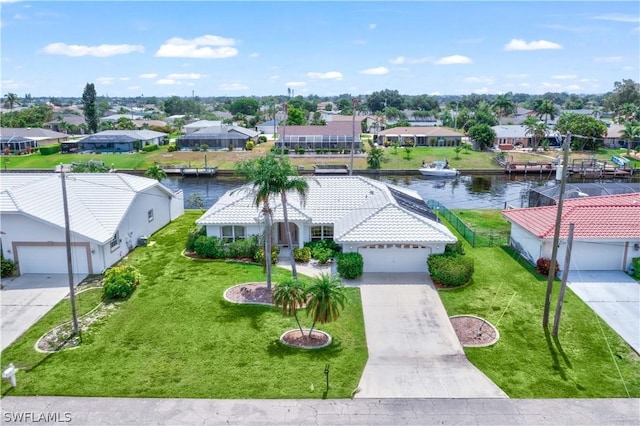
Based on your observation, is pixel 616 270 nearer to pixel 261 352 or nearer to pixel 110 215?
pixel 261 352

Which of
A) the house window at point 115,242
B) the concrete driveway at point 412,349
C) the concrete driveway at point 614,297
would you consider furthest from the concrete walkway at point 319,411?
the house window at point 115,242

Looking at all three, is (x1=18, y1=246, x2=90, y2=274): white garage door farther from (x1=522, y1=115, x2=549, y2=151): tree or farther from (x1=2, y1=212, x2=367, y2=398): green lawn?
(x1=522, y1=115, x2=549, y2=151): tree

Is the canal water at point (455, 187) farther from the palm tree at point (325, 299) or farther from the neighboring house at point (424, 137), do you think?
Result: the palm tree at point (325, 299)

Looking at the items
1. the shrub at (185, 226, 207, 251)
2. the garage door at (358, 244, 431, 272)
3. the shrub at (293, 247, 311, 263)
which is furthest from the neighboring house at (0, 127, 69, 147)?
the garage door at (358, 244, 431, 272)

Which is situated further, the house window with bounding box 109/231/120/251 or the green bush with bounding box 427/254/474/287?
the house window with bounding box 109/231/120/251

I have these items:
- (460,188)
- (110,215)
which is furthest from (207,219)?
(460,188)

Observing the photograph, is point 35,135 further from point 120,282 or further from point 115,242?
point 120,282

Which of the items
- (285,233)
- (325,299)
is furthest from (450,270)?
(285,233)
